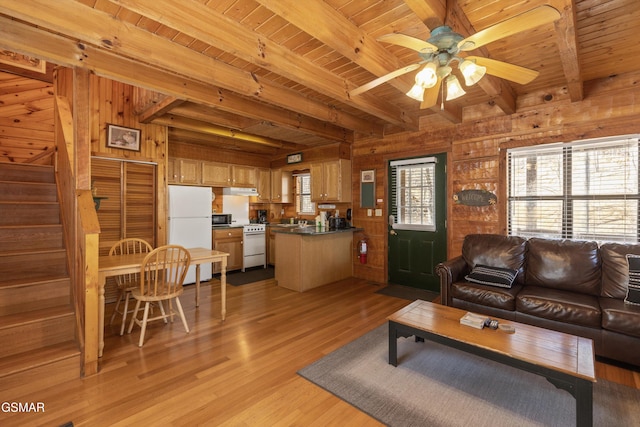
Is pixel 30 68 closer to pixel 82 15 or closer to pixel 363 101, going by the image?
pixel 82 15

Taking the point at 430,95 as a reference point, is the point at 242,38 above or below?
above

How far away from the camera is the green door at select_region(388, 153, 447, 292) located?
Answer: 442 centimetres

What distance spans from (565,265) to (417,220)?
1.96 m

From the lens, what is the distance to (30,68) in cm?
432

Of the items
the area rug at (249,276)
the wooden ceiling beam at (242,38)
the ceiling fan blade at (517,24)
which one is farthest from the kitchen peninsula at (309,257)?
the ceiling fan blade at (517,24)

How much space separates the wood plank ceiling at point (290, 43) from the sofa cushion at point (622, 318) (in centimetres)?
203

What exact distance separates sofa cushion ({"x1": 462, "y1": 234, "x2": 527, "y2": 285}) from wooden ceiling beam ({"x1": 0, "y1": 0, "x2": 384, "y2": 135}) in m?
2.93

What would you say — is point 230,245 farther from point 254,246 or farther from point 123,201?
point 123,201

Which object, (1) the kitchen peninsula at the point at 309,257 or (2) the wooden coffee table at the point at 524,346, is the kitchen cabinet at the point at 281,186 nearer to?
(1) the kitchen peninsula at the point at 309,257

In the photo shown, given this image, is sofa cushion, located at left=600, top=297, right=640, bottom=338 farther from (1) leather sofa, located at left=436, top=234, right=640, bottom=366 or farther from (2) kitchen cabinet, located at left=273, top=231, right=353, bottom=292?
(2) kitchen cabinet, located at left=273, top=231, right=353, bottom=292

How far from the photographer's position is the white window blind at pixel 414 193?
4.53 meters

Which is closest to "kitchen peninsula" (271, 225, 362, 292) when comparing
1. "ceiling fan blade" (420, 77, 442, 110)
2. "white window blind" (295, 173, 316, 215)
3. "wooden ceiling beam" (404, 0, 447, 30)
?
"white window blind" (295, 173, 316, 215)

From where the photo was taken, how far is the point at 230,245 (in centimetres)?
580

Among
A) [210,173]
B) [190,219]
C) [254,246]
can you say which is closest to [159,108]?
[190,219]
